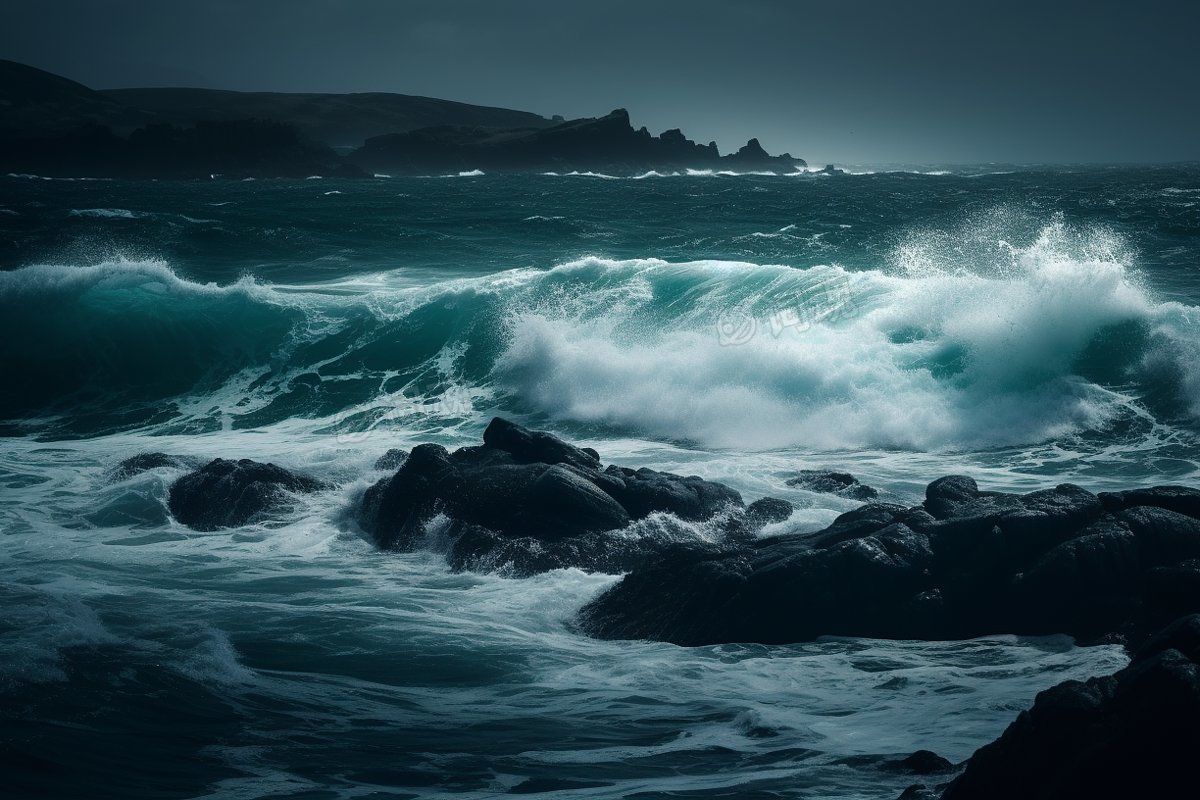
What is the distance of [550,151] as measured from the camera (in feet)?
354

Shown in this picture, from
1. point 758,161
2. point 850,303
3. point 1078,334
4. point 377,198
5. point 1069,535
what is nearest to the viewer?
point 1069,535

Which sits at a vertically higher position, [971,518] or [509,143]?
[509,143]

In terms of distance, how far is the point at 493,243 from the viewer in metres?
35.9

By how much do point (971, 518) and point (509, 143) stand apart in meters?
103

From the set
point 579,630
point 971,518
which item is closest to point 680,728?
point 579,630

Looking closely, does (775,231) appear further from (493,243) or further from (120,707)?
(120,707)

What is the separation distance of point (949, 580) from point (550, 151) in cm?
10262

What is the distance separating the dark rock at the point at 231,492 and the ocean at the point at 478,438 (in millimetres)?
284

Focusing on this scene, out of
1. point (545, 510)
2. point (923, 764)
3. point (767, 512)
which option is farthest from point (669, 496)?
point (923, 764)

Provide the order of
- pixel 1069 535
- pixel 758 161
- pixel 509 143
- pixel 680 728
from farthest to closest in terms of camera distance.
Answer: pixel 758 161 → pixel 509 143 → pixel 1069 535 → pixel 680 728

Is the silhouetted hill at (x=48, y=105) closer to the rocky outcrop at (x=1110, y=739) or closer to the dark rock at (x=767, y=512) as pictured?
the dark rock at (x=767, y=512)

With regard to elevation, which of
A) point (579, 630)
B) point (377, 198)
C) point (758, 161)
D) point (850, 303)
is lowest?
point (579, 630)

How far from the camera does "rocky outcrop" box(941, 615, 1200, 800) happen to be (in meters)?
4.72

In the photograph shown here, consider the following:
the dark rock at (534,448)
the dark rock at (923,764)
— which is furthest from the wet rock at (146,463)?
the dark rock at (923,764)
